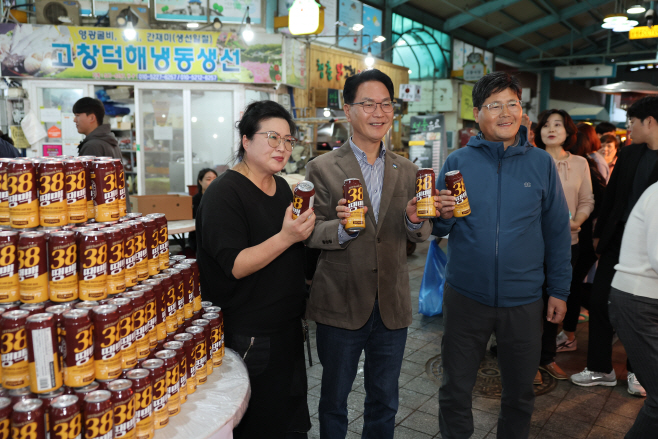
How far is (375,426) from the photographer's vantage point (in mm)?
2328

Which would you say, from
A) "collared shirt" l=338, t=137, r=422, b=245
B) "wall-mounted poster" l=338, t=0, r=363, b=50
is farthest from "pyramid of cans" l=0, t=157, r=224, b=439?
"wall-mounted poster" l=338, t=0, r=363, b=50

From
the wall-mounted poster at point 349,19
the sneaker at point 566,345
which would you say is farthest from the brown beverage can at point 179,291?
the wall-mounted poster at point 349,19

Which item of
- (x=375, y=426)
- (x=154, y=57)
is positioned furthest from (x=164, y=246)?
(x=154, y=57)

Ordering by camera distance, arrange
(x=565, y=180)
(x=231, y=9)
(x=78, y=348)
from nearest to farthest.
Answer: (x=78, y=348), (x=565, y=180), (x=231, y=9)

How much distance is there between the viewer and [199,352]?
173 centimetres

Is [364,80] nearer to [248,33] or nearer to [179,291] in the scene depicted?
[179,291]

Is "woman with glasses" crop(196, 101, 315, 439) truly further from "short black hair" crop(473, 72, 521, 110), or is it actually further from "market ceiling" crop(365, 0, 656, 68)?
"market ceiling" crop(365, 0, 656, 68)

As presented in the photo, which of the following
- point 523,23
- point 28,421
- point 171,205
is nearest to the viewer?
point 28,421

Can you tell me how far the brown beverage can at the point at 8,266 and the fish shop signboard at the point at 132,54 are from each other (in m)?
7.67

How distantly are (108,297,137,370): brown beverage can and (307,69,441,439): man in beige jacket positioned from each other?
88 cm

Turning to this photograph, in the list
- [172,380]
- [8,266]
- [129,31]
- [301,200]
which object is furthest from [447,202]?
[129,31]

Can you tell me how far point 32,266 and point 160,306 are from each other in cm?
43

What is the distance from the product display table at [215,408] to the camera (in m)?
1.48

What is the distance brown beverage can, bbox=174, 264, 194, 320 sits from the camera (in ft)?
6.03
